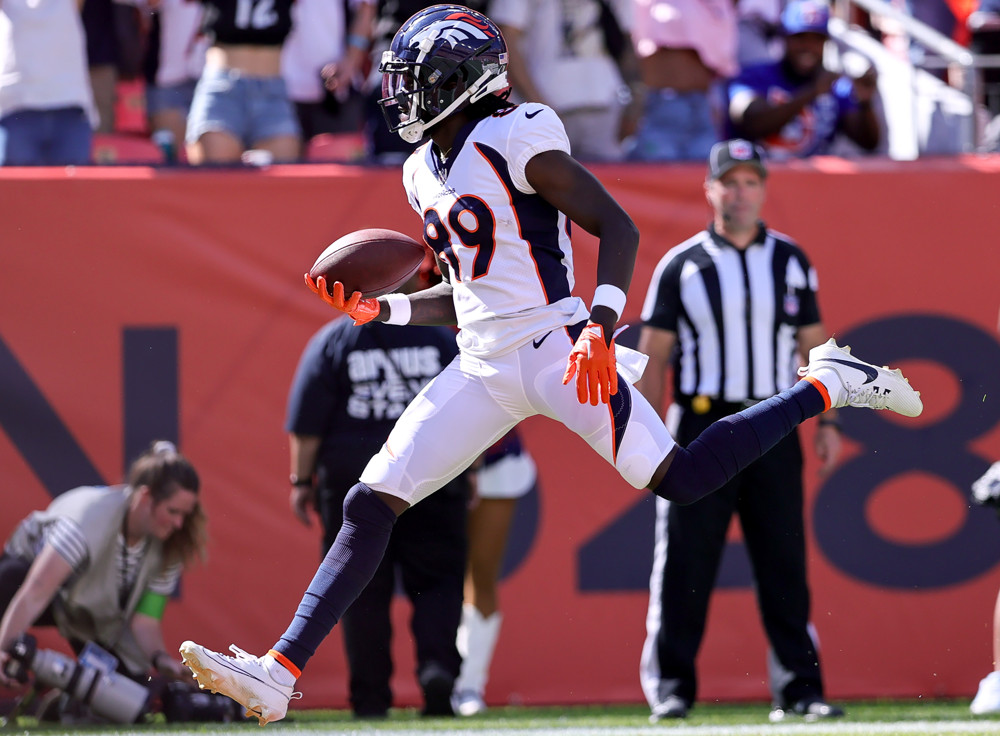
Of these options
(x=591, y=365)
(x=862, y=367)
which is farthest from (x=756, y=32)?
(x=591, y=365)

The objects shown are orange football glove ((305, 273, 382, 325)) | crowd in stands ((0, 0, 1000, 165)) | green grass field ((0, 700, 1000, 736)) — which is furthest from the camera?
crowd in stands ((0, 0, 1000, 165))

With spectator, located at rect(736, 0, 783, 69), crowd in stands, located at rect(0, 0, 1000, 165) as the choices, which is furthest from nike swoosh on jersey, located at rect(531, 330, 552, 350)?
spectator, located at rect(736, 0, 783, 69)

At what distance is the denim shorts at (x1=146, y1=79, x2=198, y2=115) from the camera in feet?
22.3

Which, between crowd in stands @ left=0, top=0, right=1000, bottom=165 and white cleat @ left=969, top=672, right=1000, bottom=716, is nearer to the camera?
white cleat @ left=969, top=672, right=1000, bottom=716

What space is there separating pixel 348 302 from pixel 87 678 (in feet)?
6.87

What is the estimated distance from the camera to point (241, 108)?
6.16 metres

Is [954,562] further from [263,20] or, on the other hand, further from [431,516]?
[263,20]

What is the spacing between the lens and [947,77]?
25.7 ft

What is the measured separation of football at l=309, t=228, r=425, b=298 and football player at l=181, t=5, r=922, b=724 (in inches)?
1.7

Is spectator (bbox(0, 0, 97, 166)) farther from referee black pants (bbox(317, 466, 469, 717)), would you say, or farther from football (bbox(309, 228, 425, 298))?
football (bbox(309, 228, 425, 298))

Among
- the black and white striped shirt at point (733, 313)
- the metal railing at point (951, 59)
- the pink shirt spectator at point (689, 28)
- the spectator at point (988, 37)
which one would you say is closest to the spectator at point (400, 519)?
the black and white striped shirt at point (733, 313)

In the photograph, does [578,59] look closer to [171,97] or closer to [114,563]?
[171,97]

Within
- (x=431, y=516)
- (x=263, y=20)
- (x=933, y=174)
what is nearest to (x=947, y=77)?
(x=933, y=174)

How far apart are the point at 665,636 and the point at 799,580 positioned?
0.49 metres
